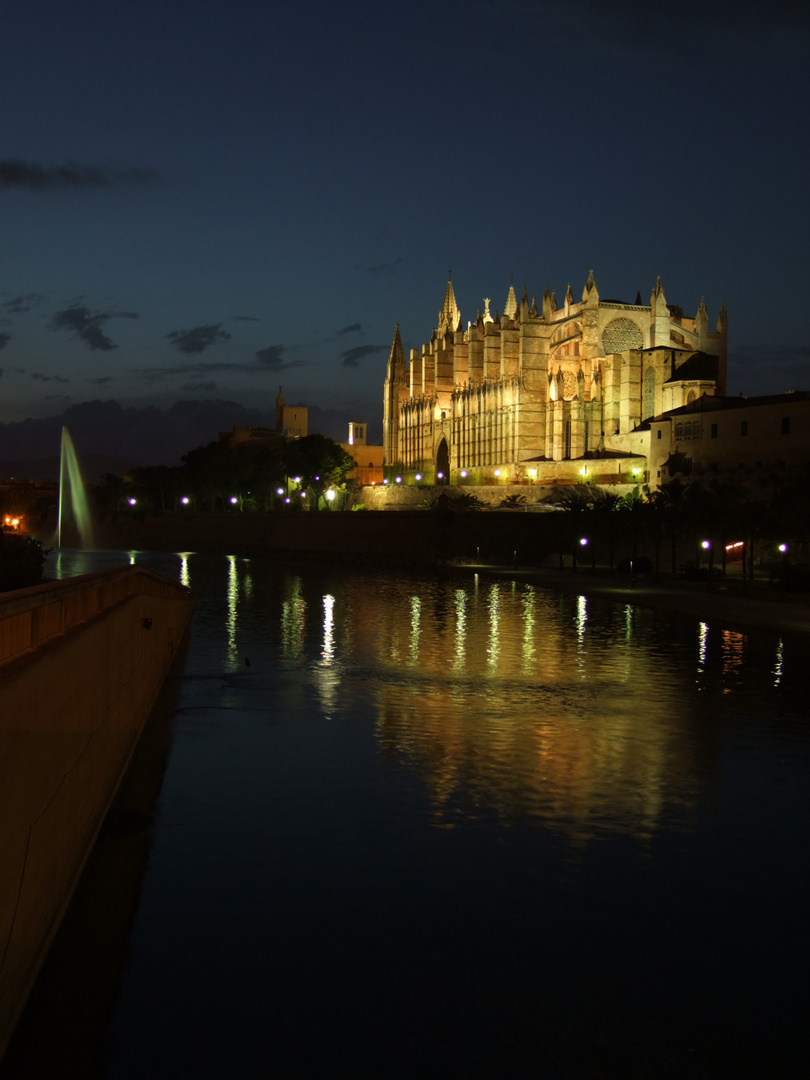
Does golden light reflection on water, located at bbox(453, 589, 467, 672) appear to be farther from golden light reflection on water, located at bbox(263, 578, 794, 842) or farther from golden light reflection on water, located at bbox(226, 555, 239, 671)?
golden light reflection on water, located at bbox(226, 555, 239, 671)

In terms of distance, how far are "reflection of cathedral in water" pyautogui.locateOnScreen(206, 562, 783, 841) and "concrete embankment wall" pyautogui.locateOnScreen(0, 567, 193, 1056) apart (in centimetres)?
302

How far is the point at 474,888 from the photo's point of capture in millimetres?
7742

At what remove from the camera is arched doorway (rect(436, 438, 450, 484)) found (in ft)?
337

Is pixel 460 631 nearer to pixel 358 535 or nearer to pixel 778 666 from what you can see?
pixel 778 666

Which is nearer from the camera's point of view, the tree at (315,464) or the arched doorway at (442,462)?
the arched doorway at (442,462)

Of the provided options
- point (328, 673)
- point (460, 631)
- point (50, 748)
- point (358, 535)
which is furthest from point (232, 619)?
point (358, 535)

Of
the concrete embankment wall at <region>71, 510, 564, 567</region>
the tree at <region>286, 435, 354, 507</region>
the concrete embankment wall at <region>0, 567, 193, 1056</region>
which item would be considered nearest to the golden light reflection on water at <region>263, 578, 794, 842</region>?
the concrete embankment wall at <region>0, 567, 193, 1056</region>

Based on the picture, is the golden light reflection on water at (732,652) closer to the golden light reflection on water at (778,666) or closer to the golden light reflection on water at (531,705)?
the golden light reflection on water at (531,705)

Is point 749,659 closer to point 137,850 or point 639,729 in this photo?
point 639,729

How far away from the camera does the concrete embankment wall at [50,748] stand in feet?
17.5

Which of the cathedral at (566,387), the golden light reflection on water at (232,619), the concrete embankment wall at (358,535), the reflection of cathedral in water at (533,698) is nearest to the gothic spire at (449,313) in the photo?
the cathedral at (566,387)

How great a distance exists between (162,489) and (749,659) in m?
94.6

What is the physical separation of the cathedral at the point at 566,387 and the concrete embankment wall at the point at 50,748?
67.4 metres

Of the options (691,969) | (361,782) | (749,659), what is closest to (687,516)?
(749,659)
